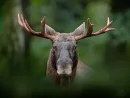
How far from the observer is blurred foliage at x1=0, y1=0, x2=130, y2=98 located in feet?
7.78

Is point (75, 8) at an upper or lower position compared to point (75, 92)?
upper

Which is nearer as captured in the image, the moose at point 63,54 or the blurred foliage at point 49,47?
the blurred foliage at point 49,47

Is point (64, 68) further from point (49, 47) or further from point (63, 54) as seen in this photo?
point (49, 47)

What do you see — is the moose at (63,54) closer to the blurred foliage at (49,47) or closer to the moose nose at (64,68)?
the moose nose at (64,68)

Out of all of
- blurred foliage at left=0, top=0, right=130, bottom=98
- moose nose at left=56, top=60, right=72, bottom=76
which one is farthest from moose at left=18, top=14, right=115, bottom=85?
blurred foliage at left=0, top=0, right=130, bottom=98

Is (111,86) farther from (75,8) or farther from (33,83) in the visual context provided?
(75,8)

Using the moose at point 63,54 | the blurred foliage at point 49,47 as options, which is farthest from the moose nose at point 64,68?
the blurred foliage at point 49,47

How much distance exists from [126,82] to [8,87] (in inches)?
24.4

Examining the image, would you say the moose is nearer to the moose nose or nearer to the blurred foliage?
the moose nose

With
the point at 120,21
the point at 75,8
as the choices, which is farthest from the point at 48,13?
the point at 120,21

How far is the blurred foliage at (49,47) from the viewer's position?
2371 mm

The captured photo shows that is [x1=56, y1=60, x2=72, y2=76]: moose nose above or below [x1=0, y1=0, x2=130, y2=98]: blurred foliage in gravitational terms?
below

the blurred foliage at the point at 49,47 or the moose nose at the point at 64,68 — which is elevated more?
the blurred foliage at the point at 49,47

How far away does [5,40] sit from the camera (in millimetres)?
8523
